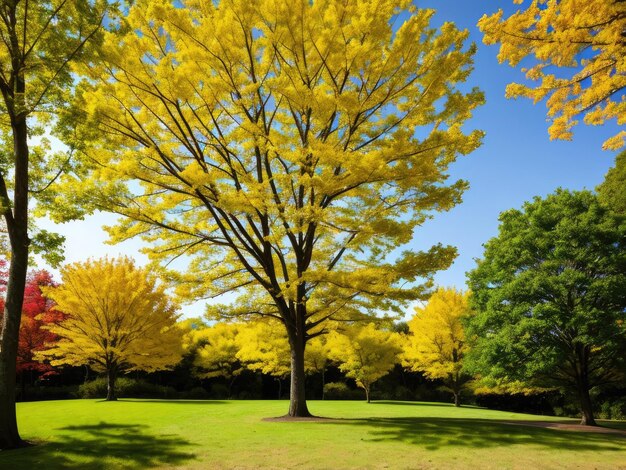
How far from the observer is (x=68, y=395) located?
82.9 ft

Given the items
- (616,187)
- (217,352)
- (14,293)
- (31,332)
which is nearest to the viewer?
(14,293)

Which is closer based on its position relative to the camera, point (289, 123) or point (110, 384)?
point (289, 123)

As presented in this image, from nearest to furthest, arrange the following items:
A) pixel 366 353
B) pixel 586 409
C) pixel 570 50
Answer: pixel 570 50
pixel 586 409
pixel 366 353

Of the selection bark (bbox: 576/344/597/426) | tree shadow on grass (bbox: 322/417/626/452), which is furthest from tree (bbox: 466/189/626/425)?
tree shadow on grass (bbox: 322/417/626/452)

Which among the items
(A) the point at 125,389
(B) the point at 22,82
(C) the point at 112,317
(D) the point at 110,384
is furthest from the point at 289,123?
(A) the point at 125,389

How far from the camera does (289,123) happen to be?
38.8 feet

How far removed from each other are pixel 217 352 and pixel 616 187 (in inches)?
1082

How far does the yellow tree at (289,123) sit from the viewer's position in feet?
27.4

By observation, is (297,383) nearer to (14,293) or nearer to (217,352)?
(14,293)

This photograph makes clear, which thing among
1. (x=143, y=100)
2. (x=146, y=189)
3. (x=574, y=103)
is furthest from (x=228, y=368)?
Result: (x=574, y=103)

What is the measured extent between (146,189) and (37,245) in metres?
3.27

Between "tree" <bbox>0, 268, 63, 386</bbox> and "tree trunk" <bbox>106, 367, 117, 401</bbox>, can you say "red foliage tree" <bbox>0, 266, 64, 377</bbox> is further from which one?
"tree trunk" <bbox>106, 367, 117, 401</bbox>

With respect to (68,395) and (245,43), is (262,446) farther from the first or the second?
(68,395)

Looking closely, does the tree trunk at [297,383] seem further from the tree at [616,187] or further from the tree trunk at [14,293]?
the tree at [616,187]
